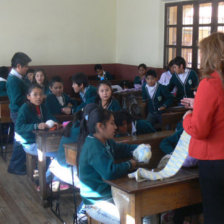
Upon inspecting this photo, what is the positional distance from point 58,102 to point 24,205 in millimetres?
1663

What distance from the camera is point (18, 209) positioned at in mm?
3889

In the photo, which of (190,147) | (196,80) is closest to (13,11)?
(196,80)

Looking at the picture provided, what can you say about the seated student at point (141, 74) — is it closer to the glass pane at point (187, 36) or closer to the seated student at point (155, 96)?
the glass pane at point (187, 36)

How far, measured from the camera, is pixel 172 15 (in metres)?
7.86

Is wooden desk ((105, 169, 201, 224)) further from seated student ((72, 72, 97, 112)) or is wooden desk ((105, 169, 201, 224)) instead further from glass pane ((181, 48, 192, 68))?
glass pane ((181, 48, 192, 68))

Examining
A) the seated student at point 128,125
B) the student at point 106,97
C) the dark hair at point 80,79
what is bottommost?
the seated student at point 128,125

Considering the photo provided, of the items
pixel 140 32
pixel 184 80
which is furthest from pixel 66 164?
pixel 140 32

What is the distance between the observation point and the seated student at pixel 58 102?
514cm

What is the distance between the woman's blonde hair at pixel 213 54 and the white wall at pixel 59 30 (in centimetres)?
689

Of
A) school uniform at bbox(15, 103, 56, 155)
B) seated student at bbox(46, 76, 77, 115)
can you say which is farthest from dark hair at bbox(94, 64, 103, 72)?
school uniform at bbox(15, 103, 56, 155)

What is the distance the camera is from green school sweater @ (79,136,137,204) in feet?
7.94

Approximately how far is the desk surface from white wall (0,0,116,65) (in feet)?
21.9

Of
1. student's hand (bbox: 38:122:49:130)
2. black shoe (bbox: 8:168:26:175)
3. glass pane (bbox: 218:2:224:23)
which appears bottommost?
black shoe (bbox: 8:168:26:175)

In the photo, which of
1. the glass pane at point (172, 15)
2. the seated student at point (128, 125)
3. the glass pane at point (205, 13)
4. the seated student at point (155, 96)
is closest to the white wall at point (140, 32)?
the glass pane at point (172, 15)
